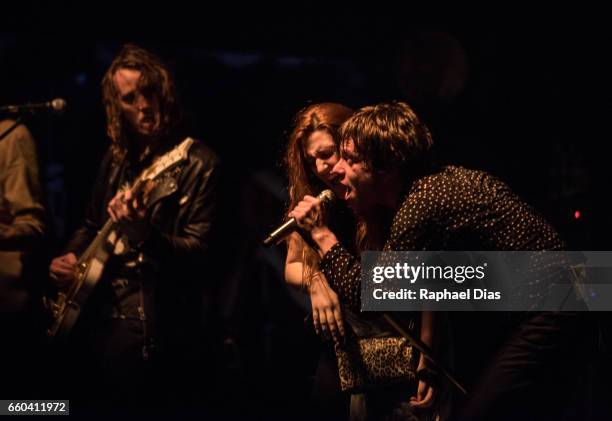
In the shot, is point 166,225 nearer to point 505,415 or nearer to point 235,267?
point 505,415

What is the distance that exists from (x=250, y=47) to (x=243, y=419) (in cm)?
240

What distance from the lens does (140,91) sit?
3381mm

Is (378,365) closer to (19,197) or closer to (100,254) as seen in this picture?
(100,254)

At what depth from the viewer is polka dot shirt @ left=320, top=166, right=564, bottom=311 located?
93.2 inches

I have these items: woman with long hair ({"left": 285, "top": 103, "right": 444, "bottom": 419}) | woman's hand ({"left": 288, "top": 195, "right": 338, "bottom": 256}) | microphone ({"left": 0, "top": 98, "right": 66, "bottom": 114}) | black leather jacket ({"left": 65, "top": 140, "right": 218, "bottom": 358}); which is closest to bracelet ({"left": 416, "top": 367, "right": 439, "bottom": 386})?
woman with long hair ({"left": 285, "top": 103, "right": 444, "bottom": 419})

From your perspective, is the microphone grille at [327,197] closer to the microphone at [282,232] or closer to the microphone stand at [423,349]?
the microphone at [282,232]

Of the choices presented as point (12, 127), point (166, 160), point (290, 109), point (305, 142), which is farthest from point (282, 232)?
point (290, 109)

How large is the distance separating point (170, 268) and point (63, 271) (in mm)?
550

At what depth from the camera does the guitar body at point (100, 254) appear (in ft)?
10.7

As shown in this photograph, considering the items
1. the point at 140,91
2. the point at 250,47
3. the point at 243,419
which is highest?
the point at 250,47

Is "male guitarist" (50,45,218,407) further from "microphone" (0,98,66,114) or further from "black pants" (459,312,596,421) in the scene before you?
"black pants" (459,312,596,421)

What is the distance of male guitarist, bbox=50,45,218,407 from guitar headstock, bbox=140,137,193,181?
0.03 meters

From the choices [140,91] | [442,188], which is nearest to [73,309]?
[140,91]
